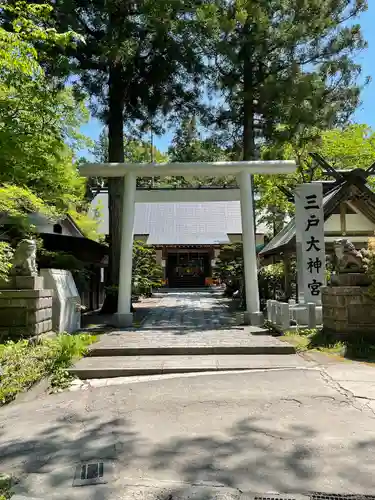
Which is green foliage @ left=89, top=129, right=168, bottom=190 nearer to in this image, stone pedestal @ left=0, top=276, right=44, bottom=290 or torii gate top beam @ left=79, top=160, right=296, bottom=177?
torii gate top beam @ left=79, top=160, right=296, bottom=177

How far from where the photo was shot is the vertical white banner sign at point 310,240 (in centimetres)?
983

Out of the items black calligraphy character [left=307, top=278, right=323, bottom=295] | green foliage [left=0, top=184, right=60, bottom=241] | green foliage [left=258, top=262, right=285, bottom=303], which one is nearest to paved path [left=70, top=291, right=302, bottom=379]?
black calligraphy character [left=307, top=278, right=323, bottom=295]

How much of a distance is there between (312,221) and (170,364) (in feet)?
18.0

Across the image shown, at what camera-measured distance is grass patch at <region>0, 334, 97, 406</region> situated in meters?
5.10

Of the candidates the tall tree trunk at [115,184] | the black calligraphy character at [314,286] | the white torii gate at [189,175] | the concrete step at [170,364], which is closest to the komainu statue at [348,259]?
the concrete step at [170,364]

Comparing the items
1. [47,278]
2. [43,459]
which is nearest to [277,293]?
[47,278]

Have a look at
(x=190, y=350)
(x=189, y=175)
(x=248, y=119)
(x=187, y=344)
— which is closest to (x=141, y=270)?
(x=248, y=119)

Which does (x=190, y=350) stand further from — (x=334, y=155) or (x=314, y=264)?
(x=334, y=155)

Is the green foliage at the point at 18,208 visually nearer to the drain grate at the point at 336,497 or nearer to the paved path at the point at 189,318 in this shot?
the paved path at the point at 189,318

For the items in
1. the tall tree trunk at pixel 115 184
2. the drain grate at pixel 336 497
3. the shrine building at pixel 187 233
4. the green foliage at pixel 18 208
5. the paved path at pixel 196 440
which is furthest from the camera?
the shrine building at pixel 187 233

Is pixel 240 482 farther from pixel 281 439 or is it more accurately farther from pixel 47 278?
pixel 47 278

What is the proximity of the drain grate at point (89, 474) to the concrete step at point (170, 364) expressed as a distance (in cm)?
292

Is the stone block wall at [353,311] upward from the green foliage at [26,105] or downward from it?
downward

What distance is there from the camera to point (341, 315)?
7.48 m
